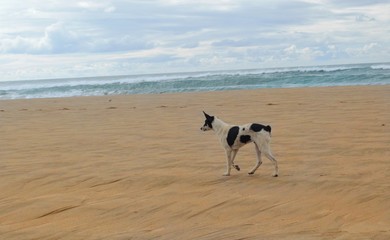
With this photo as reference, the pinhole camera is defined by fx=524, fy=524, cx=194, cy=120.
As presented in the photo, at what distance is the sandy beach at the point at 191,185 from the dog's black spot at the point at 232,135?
465 mm

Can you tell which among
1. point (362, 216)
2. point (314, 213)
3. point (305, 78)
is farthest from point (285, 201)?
point (305, 78)

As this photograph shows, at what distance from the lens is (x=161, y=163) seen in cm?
759

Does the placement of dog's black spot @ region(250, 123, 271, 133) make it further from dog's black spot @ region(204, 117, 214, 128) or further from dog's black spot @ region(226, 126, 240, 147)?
dog's black spot @ region(204, 117, 214, 128)

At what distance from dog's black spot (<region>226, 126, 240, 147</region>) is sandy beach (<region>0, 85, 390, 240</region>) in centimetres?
46

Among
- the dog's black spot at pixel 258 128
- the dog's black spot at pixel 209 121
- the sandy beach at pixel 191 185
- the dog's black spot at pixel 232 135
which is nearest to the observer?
the sandy beach at pixel 191 185

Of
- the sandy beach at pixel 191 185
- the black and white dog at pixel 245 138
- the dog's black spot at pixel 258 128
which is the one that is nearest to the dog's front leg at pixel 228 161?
the black and white dog at pixel 245 138

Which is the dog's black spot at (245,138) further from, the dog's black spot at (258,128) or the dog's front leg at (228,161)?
the dog's front leg at (228,161)

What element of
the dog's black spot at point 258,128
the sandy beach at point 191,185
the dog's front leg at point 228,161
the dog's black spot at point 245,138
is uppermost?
the dog's black spot at point 258,128

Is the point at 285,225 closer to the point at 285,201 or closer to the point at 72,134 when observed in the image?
the point at 285,201

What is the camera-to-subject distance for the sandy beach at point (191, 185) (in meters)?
4.57

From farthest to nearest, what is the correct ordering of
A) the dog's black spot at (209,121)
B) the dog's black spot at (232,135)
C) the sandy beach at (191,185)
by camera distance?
the dog's black spot at (209,121)
the dog's black spot at (232,135)
the sandy beach at (191,185)

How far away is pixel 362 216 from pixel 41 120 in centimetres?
1195

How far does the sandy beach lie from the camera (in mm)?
4570

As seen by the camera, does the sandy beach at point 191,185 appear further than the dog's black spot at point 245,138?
No
